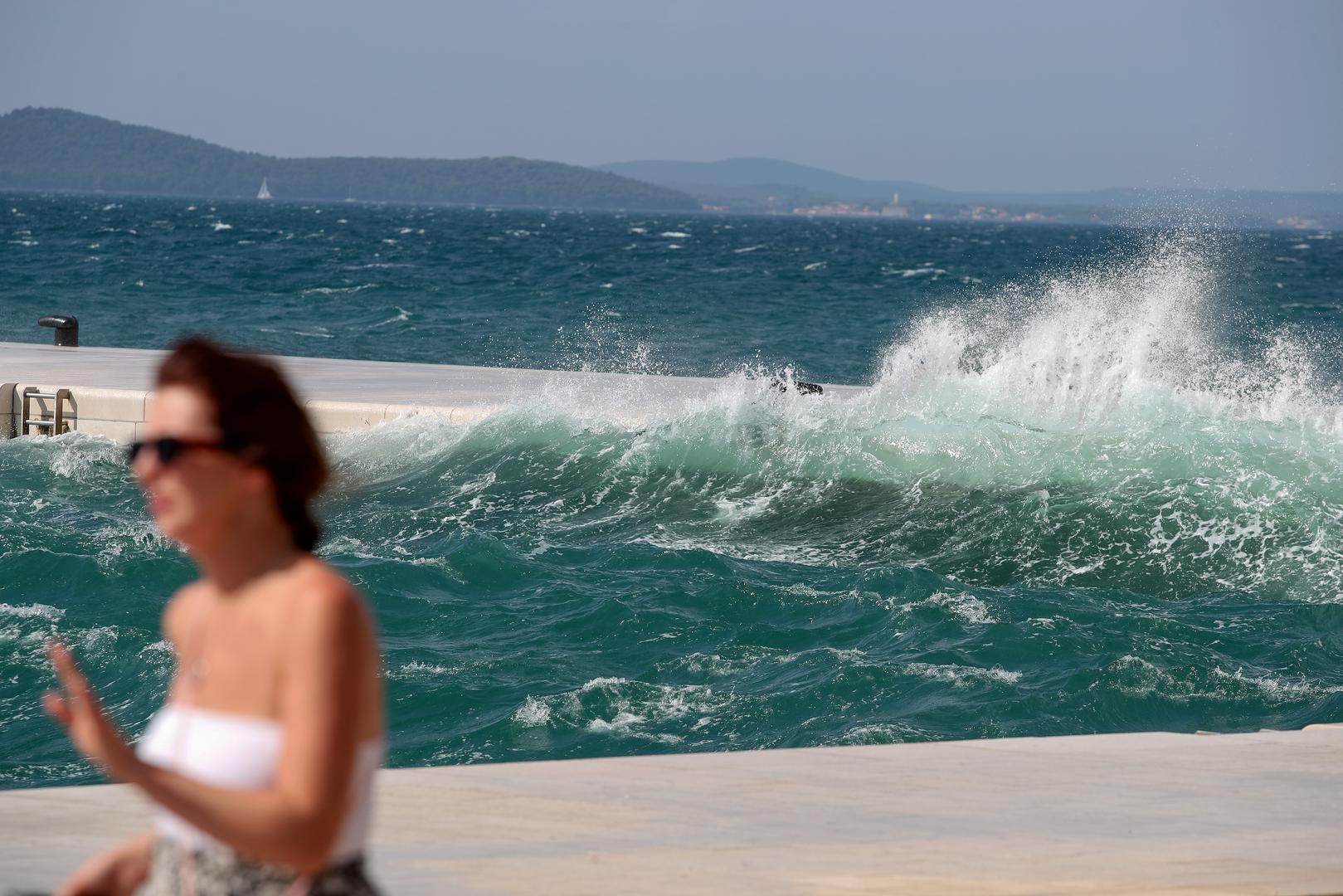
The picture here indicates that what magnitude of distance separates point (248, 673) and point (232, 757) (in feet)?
0.28

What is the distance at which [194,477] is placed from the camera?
155 centimetres

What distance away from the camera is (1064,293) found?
47.9ft

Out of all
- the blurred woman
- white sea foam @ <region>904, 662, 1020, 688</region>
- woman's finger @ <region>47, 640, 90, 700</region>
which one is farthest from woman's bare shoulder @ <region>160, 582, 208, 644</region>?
white sea foam @ <region>904, 662, 1020, 688</region>

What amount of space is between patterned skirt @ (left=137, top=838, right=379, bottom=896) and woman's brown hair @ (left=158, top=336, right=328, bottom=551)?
12.9 inches

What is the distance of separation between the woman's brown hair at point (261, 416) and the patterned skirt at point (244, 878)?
0.33 metres

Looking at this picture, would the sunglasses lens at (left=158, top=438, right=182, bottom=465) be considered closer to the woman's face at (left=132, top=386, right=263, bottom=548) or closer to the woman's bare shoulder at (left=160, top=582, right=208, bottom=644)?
the woman's face at (left=132, top=386, right=263, bottom=548)

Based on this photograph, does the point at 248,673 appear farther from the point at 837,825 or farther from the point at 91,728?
the point at 837,825

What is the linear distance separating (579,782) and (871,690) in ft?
10.1

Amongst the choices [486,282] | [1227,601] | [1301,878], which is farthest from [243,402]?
[486,282]

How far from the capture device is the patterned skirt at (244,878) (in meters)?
1.56

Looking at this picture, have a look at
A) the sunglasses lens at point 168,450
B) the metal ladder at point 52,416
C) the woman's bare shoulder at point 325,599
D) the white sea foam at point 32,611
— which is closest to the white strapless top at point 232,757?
the woman's bare shoulder at point 325,599

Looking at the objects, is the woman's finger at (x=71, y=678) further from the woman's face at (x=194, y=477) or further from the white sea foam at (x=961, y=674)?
the white sea foam at (x=961, y=674)

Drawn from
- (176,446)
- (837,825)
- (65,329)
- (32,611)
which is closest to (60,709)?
(176,446)

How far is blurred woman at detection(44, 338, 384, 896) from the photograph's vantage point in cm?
145
